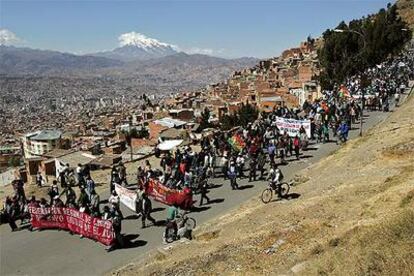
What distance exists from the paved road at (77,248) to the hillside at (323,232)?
3.44 feet

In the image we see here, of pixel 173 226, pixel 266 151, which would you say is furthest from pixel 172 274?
pixel 266 151

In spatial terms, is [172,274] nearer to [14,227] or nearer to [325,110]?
[14,227]

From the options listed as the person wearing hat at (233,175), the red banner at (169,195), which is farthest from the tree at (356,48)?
the red banner at (169,195)

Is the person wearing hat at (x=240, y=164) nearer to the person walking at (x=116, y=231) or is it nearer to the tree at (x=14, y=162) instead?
the person walking at (x=116, y=231)

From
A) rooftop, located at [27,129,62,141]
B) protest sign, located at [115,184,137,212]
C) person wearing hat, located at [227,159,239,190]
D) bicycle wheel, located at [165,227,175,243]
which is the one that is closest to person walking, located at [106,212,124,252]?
bicycle wheel, located at [165,227,175,243]

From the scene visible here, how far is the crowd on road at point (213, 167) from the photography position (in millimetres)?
18969

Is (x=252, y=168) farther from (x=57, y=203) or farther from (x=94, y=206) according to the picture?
(x=57, y=203)

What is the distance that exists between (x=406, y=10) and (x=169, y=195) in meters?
101

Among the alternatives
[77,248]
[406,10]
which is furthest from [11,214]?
[406,10]

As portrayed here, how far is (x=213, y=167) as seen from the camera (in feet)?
80.6

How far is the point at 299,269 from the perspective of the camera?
1148cm

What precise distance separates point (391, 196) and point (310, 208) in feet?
8.53

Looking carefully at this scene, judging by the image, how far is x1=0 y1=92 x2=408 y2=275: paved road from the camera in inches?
633

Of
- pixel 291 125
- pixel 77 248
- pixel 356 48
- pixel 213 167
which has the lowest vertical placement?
pixel 77 248
